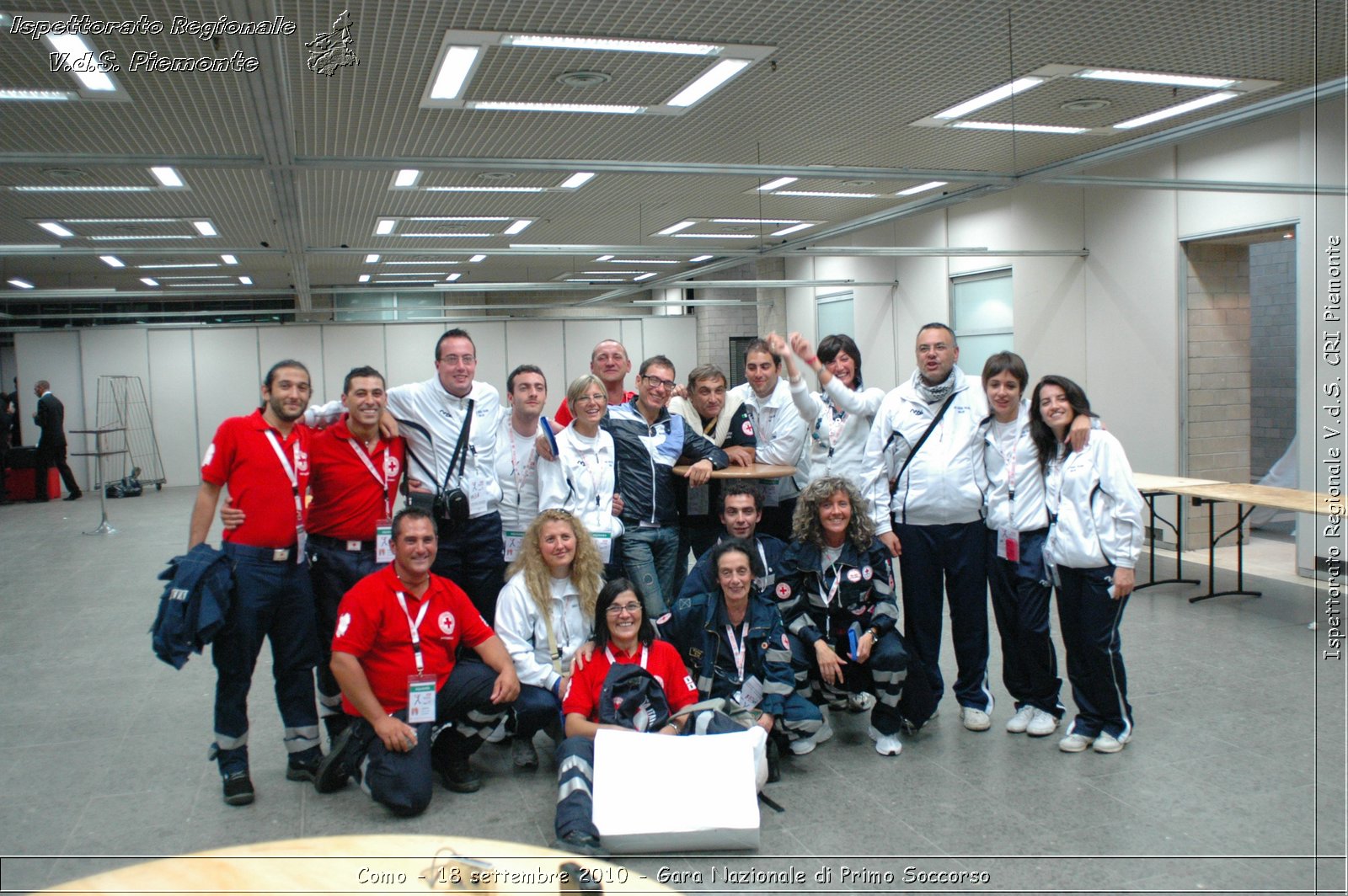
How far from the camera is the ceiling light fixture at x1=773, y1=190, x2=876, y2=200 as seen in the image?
859cm

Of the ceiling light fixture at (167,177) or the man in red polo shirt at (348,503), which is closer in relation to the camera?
the man in red polo shirt at (348,503)

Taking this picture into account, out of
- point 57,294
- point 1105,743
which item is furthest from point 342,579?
point 57,294

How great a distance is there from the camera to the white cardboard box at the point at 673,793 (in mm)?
2885

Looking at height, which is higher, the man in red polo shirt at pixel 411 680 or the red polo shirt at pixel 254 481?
the red polo shirt at pixel 254 481

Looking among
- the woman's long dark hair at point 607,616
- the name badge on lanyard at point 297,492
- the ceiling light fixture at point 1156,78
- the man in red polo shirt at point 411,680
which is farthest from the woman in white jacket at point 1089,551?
the name badge on lanyard at point 297,492

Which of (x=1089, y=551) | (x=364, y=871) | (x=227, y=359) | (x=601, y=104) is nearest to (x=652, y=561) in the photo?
(x=1089, y=551)

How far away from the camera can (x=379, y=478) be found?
147 inches

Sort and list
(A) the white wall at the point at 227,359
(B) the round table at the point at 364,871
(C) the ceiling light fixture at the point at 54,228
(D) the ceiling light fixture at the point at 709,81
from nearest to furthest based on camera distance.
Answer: (B) the round table at the point at 364,871
(D) the ceiling light fixture at the point at 709,81
(C) the ceiling light fixture at the point at 54,228
(A) the white wall at the point at 227,359

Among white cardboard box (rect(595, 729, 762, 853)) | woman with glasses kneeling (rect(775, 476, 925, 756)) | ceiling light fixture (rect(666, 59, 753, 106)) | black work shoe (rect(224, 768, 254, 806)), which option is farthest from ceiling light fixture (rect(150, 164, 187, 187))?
white cardboard box (rect(595, 729, 762, 853))

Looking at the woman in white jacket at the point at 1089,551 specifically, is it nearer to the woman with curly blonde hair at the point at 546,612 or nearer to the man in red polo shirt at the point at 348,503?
the woman with curly blonde hair at the point at 546,612

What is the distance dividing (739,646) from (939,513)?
1.01 meters

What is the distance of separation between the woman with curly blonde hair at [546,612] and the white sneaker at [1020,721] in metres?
1.77

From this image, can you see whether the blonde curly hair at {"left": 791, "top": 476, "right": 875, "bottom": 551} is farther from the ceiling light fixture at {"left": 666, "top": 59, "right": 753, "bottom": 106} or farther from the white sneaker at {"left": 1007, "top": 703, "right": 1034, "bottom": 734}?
the ceiling light fixture at {"left": 666, "top": 59, "right": 753, "bottom": 106}

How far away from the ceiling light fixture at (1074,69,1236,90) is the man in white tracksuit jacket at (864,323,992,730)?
2226 millimetres
